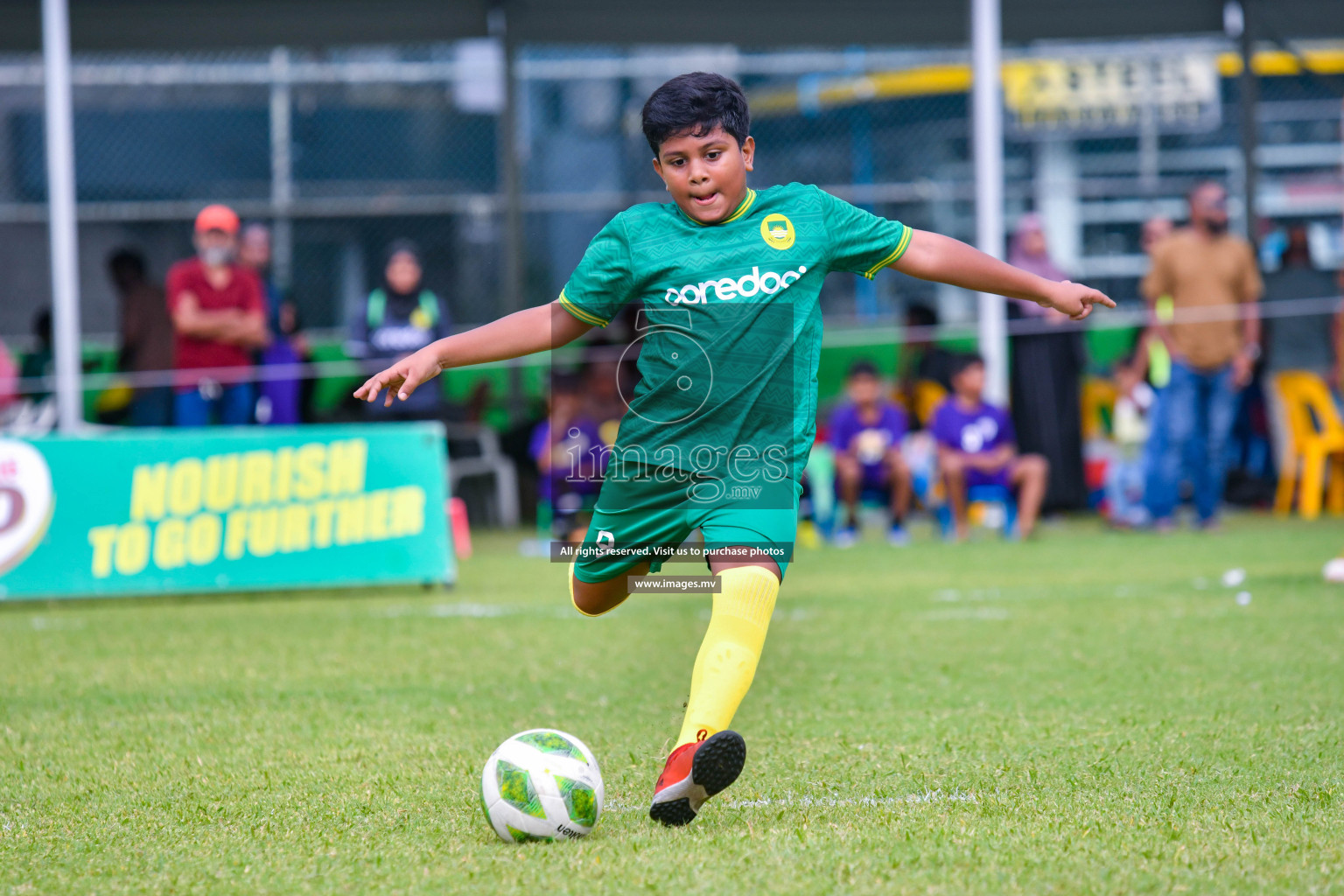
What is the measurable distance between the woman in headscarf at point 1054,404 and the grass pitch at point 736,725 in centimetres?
378

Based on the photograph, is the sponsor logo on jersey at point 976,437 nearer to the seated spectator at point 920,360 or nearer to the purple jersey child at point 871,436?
the purple jersey child at point 871,436

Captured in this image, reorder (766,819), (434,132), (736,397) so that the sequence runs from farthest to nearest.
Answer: (434,132)
(736,397)
(766,819)

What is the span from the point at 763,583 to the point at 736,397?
0.47 metres

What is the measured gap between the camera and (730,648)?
3.48 meters

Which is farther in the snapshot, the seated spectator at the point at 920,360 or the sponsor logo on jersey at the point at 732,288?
the seated spectator at the point at 920,360

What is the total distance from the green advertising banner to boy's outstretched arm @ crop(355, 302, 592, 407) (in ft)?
14.9

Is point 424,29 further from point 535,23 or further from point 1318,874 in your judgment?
point 1318,874

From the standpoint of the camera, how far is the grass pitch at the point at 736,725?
10.1ft

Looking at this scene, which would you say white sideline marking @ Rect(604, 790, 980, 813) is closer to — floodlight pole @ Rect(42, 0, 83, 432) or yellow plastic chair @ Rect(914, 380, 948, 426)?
floodlight pole @ Rect(42, 0, 83, 432)

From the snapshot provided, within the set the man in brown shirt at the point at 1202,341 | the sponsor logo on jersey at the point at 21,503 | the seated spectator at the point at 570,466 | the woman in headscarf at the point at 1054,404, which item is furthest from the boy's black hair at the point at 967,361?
the sponsor logo on jersey at the point at 21,503

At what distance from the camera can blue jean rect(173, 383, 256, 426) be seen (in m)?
10.5

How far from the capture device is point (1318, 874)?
2.88 metres

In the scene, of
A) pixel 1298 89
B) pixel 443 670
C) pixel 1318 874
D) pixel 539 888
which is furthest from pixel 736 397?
pixel 1298 89

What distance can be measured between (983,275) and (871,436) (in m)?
7.65
